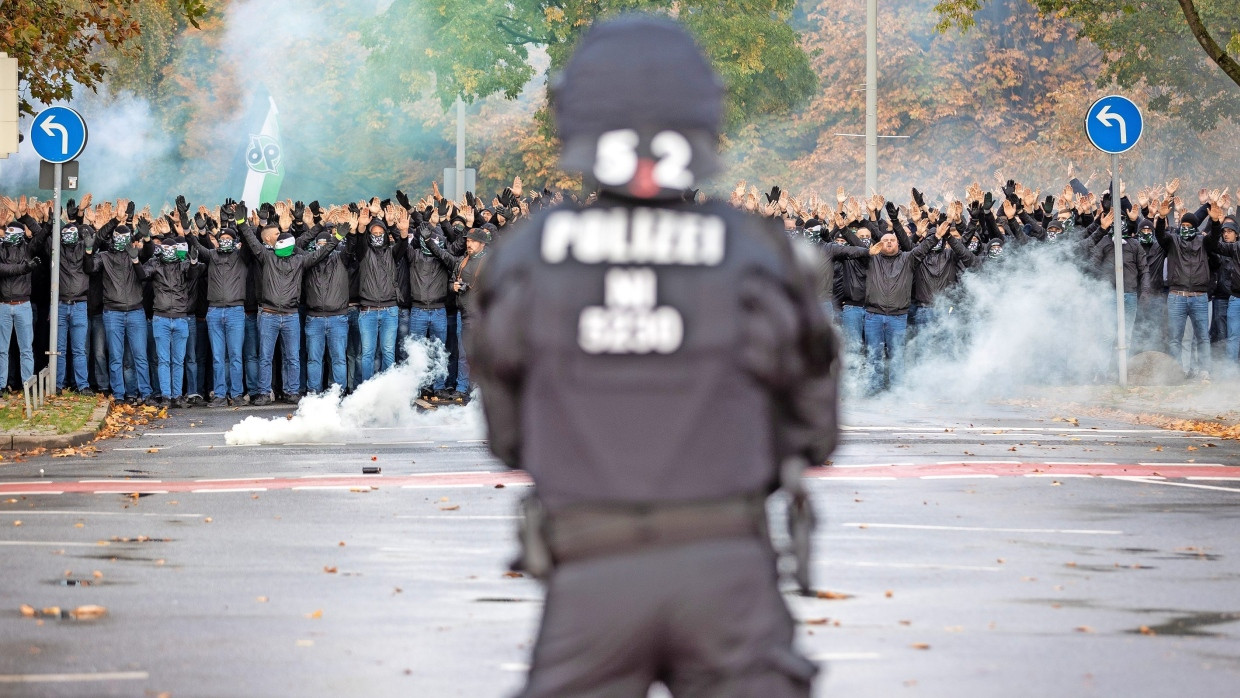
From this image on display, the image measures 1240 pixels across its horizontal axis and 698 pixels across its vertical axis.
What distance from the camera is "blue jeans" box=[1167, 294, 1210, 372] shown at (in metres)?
23.3

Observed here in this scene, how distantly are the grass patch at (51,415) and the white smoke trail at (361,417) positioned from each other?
4.93ft

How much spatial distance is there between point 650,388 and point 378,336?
19.2 m

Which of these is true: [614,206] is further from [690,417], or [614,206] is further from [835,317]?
[835,317]

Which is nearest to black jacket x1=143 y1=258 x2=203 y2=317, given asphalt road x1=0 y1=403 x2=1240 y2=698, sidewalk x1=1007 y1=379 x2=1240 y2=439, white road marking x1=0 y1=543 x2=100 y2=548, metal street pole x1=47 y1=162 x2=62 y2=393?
metal street pole x1=47 y1=162 x2=62 y2=393

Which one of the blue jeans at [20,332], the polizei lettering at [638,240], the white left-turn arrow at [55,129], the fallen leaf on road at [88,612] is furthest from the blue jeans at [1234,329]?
the polizei lettering at [638,240]

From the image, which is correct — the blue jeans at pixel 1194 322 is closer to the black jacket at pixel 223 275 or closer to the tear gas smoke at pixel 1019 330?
the tear gas smoke at pixel 1019 330

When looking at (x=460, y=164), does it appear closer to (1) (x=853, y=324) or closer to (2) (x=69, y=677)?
(1) (x=853, y=324)

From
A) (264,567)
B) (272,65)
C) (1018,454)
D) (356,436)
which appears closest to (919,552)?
(264,567)

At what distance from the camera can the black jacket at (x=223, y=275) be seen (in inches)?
852

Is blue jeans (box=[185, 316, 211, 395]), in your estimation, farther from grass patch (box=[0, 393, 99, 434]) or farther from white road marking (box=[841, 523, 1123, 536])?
white road marking (box=[841, 523, 1123, 536])

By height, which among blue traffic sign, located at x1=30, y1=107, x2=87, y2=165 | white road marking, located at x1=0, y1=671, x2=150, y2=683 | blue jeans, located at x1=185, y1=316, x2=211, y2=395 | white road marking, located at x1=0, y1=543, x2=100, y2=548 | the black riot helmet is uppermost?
blue traffic sign, located at x1=30, y1=107, x2=87, y2=165

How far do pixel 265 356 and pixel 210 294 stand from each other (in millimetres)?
992

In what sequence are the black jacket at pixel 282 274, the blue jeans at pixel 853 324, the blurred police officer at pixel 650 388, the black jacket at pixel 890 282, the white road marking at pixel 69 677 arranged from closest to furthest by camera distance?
the blurred police officer at pixel 650 388 < the white road marking at pixel 69 677 < the black jacket at pixel 282 274 < the black jacket at pixel 890 282 < the blue jeans at pixel 853 324

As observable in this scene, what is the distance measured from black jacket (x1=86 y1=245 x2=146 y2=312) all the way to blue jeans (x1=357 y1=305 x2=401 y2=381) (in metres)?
2.69
